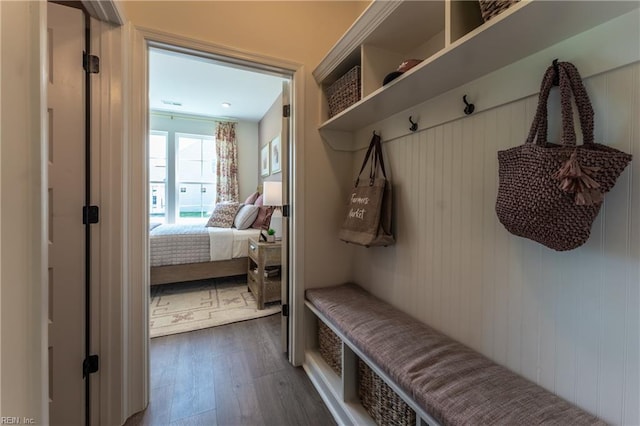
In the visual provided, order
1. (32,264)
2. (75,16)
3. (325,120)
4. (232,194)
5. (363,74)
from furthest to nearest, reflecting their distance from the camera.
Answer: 1. (232,194)
2. (325,120)
3. (363,74)
4. (75,16)
5. (32,264)

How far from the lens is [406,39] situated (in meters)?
1.24

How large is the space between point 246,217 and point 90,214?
2.45 meters

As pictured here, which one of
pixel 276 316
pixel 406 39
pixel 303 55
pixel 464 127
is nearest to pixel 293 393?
pixel 276 316

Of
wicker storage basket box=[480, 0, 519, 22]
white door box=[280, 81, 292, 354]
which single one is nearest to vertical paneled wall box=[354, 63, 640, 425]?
wicker storage basket box=[480, 0, 519, 22]

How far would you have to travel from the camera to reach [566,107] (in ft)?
2.28

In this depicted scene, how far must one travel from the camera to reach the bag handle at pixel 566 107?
0.68 metres

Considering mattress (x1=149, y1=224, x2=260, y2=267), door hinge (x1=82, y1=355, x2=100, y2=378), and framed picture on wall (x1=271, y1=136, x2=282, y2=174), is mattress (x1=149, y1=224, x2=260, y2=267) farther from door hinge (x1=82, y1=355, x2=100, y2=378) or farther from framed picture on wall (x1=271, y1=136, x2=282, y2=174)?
door hinge (x1=82, y1=355, x2=100, y2=378)

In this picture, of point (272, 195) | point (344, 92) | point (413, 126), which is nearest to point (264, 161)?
point (272, 195)

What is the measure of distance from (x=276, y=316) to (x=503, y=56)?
2.51 meters

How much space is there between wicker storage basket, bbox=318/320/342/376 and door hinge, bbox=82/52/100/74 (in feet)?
6.03

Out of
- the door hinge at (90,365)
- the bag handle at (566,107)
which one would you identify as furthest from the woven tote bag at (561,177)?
the door hinge at (90,365)

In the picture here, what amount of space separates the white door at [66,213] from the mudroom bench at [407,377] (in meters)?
1.19

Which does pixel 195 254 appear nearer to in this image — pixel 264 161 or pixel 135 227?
pixel 135 227

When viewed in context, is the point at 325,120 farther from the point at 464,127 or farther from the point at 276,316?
the point at 276,316
